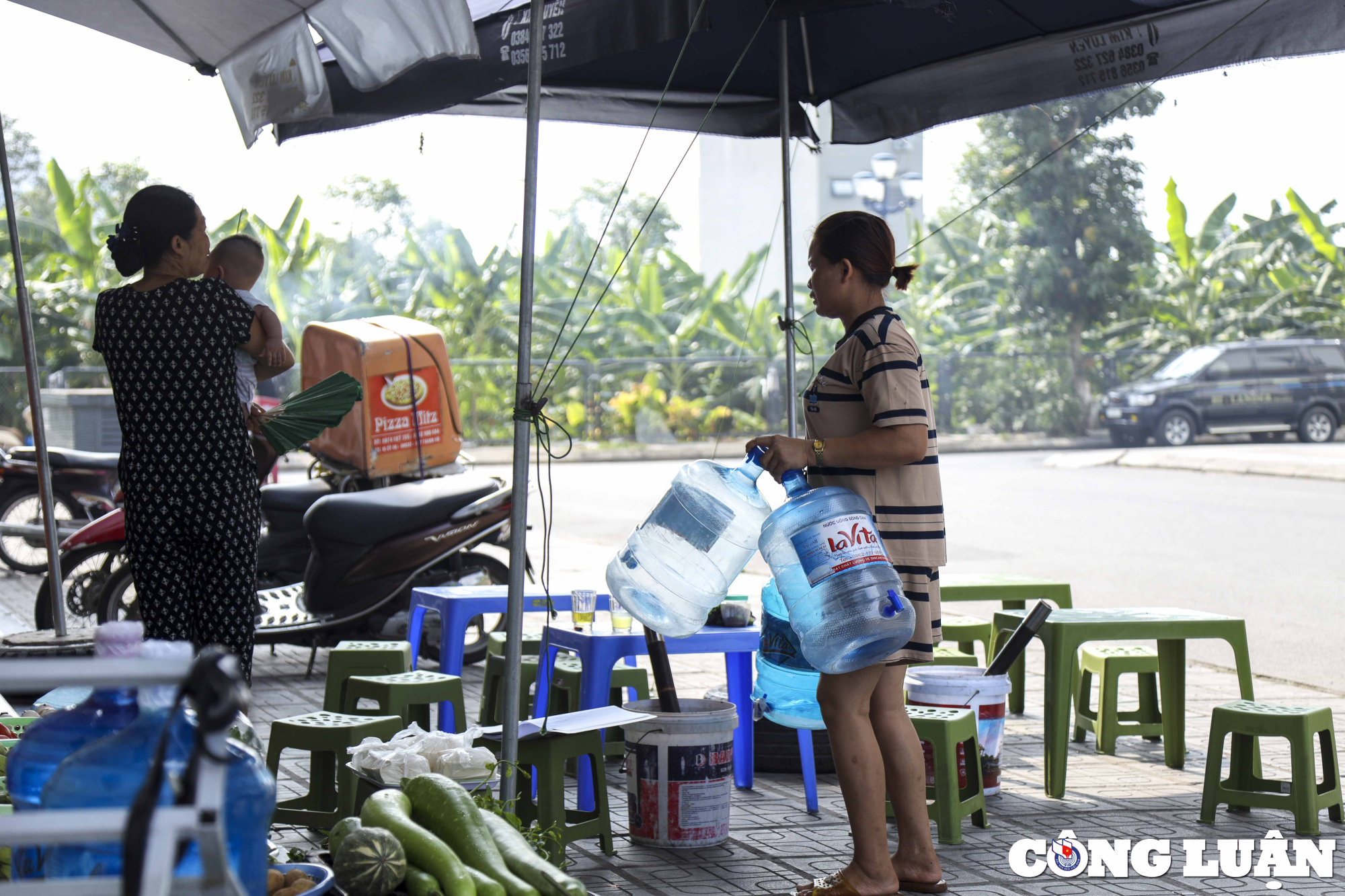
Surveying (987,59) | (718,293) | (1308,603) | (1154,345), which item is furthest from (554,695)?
(1154,345)

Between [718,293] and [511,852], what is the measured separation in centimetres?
2452

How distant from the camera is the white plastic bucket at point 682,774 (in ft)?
13.0

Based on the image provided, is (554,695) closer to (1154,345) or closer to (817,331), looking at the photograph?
(817,331)

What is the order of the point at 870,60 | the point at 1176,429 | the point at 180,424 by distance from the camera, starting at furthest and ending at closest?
the point at 1176,429
the point at 870,60
the point at 180,424

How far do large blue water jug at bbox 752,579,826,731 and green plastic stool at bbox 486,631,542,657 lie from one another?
1.16 m

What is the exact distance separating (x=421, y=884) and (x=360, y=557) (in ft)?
13.6

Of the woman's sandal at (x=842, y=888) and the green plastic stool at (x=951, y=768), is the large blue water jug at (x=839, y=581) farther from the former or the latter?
the green plastic stool at (x=951, y=768)

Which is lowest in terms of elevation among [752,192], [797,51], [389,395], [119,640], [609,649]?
[609,649]

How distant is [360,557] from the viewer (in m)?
6.41

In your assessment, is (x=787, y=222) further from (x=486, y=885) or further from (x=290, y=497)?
(x=290, y=497)

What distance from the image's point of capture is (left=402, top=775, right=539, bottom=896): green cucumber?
2500 mm

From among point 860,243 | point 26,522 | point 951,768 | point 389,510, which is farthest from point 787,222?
point 26,522

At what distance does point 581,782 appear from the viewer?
4.24 meters

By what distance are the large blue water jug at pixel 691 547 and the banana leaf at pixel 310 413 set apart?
125 cm
